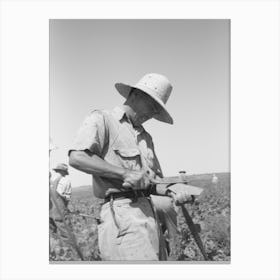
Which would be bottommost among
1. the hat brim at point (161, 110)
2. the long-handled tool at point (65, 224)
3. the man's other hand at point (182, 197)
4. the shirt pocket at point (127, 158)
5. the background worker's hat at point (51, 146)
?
the long-handled tool at point (65, 224)

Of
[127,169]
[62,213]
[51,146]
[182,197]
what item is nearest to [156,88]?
[127,169]

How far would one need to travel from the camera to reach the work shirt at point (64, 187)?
12.2ft

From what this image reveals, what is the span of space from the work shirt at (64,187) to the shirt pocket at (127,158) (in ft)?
2.26

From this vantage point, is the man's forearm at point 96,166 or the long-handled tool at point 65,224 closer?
the man's forearm at point 96,166

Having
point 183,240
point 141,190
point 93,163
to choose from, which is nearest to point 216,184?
point 183,240

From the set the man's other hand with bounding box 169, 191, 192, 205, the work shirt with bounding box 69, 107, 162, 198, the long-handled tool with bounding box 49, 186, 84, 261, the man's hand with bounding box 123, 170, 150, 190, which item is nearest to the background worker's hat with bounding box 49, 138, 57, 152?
the long-handled tool with bounding box 49, 186, 84, 261

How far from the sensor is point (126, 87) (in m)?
3.46

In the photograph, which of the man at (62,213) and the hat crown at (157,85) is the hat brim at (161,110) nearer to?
the hat crown at (157,85)

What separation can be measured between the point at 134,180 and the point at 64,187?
924 mm

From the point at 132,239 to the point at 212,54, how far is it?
1.60 metres

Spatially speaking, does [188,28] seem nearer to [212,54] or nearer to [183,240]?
[212,54]

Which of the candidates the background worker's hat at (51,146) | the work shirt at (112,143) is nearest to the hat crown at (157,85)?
the work shirt at (112,143)

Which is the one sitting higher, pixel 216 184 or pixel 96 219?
pixel 216 184

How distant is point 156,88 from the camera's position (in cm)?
333
